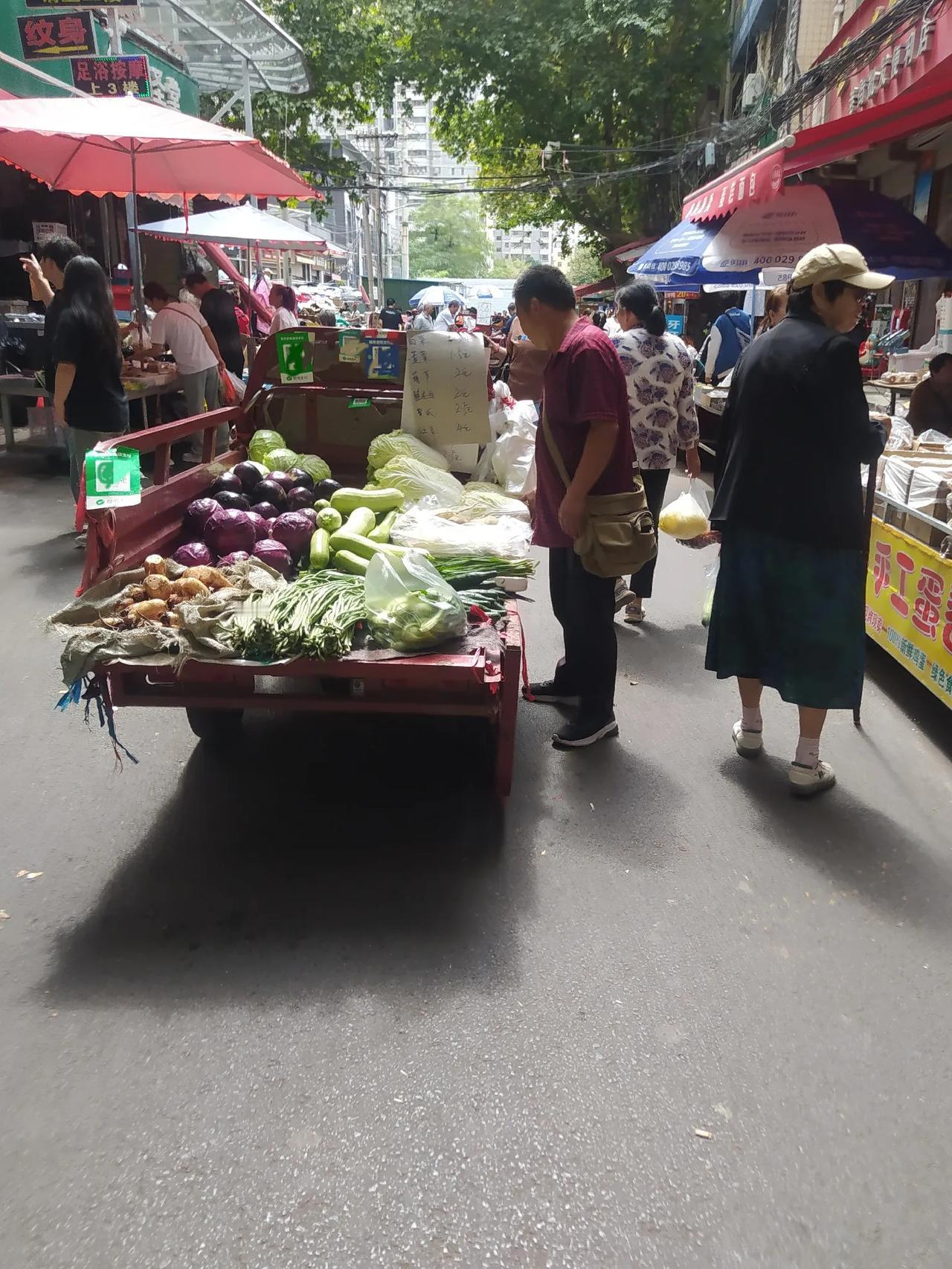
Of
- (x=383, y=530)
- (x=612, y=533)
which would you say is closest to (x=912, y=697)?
(x=612, y=533)

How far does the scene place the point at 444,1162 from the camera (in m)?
2.20

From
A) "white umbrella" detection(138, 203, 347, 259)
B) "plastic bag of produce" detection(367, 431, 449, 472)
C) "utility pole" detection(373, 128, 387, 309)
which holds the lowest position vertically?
"plastic bag of produce" detection(367, 431, 449, 472)

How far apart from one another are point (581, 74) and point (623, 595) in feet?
72.9

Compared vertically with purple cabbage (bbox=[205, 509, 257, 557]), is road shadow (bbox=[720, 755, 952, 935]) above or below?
below

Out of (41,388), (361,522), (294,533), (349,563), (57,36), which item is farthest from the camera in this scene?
(57,36)

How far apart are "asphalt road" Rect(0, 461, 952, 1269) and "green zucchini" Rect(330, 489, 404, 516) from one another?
1.09m

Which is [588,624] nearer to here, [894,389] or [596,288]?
[894,389]

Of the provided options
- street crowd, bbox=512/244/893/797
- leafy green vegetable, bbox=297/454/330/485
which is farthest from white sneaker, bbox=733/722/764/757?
leafy green vegetable, bbox=297/454/330/485

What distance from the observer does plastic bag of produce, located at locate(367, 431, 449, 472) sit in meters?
5.21

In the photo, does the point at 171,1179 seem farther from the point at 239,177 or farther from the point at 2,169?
the point at 2,169

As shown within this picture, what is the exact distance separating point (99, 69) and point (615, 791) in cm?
1083

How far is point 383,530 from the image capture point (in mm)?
4359

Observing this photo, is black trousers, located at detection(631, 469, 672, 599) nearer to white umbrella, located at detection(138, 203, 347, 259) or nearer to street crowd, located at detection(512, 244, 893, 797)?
street crowd, located at detection(512, 244, 893, 797)

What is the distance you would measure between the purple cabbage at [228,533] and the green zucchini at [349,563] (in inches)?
15.8
